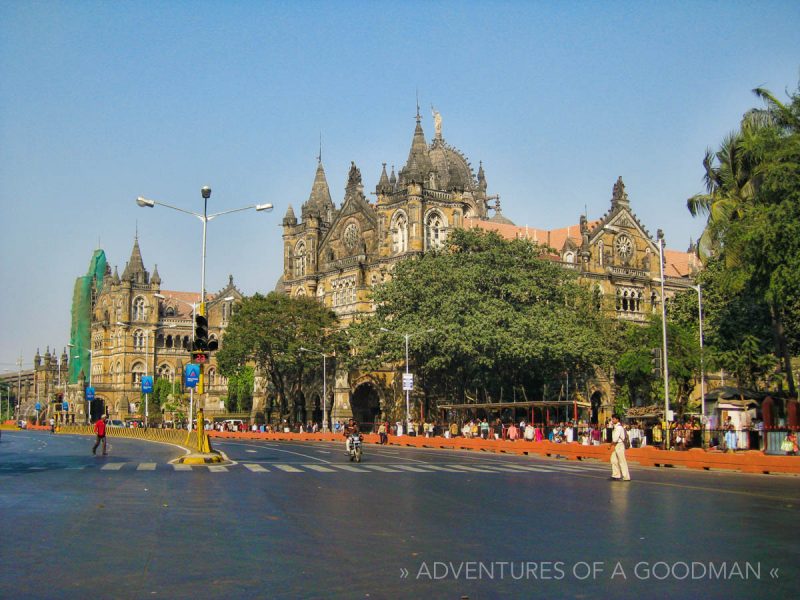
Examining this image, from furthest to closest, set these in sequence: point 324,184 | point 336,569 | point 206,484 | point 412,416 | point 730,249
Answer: point 324,184
point 412,416
point 730,249
point 206,484
point 336,569

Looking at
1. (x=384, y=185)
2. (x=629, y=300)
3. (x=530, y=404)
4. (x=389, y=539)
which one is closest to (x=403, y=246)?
(x=384, y=185)

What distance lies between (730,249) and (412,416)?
39807mm

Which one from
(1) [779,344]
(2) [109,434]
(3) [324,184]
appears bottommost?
(2) [109,434]

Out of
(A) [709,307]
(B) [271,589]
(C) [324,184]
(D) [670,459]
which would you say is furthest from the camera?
(C) [324,184]

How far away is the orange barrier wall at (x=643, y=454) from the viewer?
98.2 feet

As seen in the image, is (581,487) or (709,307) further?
(709,307)

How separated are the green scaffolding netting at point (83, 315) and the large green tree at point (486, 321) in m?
79.4

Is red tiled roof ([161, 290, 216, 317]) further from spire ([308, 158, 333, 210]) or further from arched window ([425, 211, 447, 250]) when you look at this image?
arched window ([425, 211, 447, 250])

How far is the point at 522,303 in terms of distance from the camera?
6122 centimetres

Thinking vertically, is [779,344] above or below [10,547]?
above

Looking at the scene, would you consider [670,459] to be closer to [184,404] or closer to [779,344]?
[779,344]

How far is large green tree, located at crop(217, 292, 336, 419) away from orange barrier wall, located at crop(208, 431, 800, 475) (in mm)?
16700

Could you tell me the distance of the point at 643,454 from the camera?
1374 inches

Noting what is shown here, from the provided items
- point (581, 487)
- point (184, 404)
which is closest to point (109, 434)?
point (184, 404)
